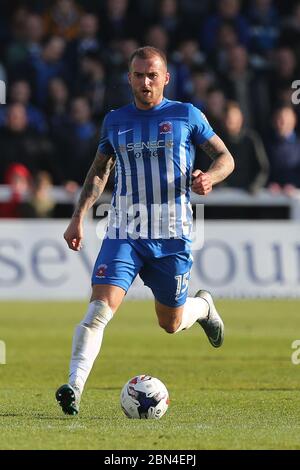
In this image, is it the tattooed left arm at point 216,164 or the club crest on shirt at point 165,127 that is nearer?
the tattooed left arm at point 216,164

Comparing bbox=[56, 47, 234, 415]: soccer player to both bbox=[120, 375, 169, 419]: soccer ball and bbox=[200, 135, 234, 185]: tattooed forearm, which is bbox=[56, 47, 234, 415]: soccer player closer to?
bbox=[200, 135, 234, 185]: tattooed forearm

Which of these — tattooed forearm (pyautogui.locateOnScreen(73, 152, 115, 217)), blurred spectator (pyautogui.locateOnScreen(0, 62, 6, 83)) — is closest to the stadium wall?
blurred spectator (pyautogui.locateOnScreen(0, 62, 6, 83))

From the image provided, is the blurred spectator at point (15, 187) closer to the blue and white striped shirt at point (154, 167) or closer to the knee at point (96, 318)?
the blue and white striped shirt at point (154, 167)

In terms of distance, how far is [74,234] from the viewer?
836cm

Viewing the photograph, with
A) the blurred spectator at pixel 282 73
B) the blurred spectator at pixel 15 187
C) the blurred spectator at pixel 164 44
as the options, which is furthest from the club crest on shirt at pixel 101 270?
the blurred spectator at pixel 282 73

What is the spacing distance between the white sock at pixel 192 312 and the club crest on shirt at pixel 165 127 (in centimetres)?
140

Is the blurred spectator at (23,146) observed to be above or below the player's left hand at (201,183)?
above

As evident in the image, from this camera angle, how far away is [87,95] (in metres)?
18.3

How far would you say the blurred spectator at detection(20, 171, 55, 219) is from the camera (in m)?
17.0

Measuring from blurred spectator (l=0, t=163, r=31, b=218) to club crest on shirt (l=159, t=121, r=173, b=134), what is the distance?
8771 mm

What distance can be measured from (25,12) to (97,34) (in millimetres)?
1181

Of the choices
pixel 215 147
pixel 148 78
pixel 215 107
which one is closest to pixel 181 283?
pixel 215 147

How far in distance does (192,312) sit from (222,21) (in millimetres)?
11240

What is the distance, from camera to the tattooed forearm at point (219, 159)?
8307 mm
